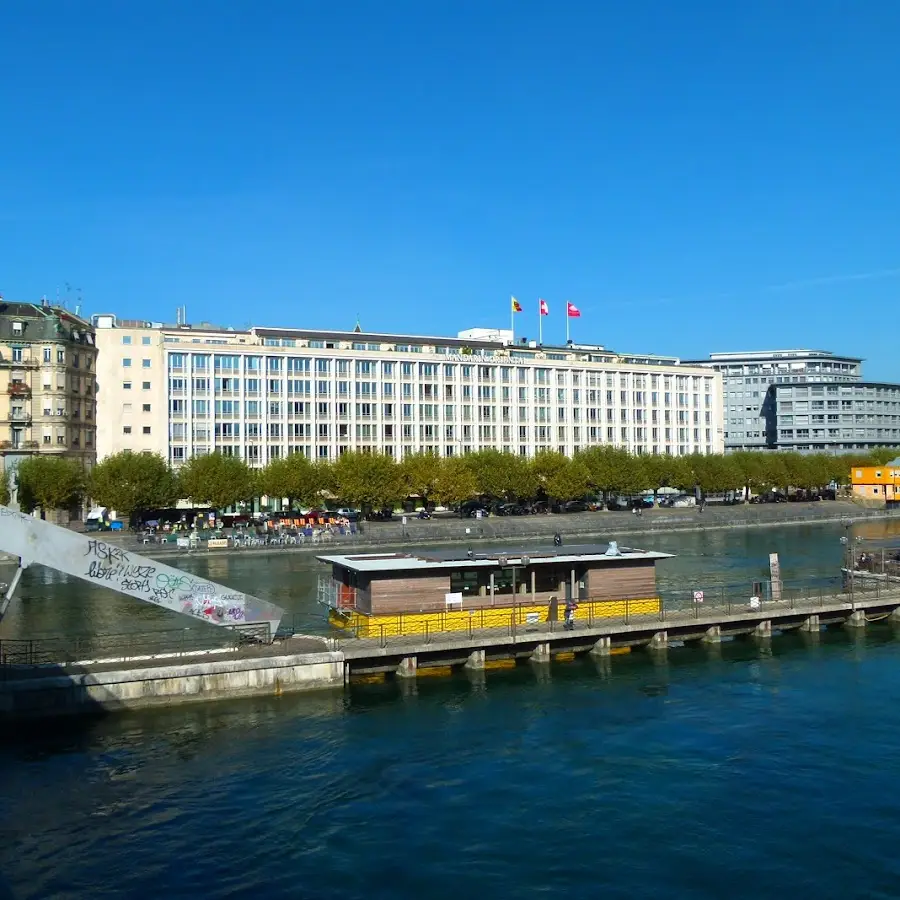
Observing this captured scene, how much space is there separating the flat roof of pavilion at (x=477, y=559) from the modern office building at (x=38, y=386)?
76.8m

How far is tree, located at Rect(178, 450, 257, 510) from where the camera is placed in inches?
4326

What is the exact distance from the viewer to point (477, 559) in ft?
143

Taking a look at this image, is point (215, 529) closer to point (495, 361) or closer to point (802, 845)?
point (495, 361)

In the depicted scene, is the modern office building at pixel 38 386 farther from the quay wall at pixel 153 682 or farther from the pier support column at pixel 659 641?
the pier support column at pixel 659 641

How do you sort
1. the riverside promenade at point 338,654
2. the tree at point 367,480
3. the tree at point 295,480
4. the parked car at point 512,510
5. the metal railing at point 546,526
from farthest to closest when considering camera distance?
the parked car at point 512,510
the tree at point 367,480
the tree at point 295,480
the metal railing at point 546,526
the riverside promenade at point 338,654

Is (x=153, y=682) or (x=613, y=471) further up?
(x=613, y=471)

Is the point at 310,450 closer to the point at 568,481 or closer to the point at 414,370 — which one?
the point at 414,370

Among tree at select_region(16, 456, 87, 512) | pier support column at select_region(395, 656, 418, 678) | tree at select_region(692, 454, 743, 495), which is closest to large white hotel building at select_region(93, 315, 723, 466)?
tree at select_region(692, 454, 743, 495)

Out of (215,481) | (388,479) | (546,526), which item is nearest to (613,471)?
(546,526)

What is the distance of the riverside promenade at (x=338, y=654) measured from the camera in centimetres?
3303

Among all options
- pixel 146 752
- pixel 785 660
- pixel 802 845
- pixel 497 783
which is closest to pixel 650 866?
pixel 802 845

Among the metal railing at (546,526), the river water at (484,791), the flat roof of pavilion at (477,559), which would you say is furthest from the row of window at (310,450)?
the river water at (484,791)

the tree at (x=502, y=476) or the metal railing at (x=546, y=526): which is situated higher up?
the tree at (x=502, y=476)

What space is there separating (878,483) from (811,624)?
11649 centimetres
